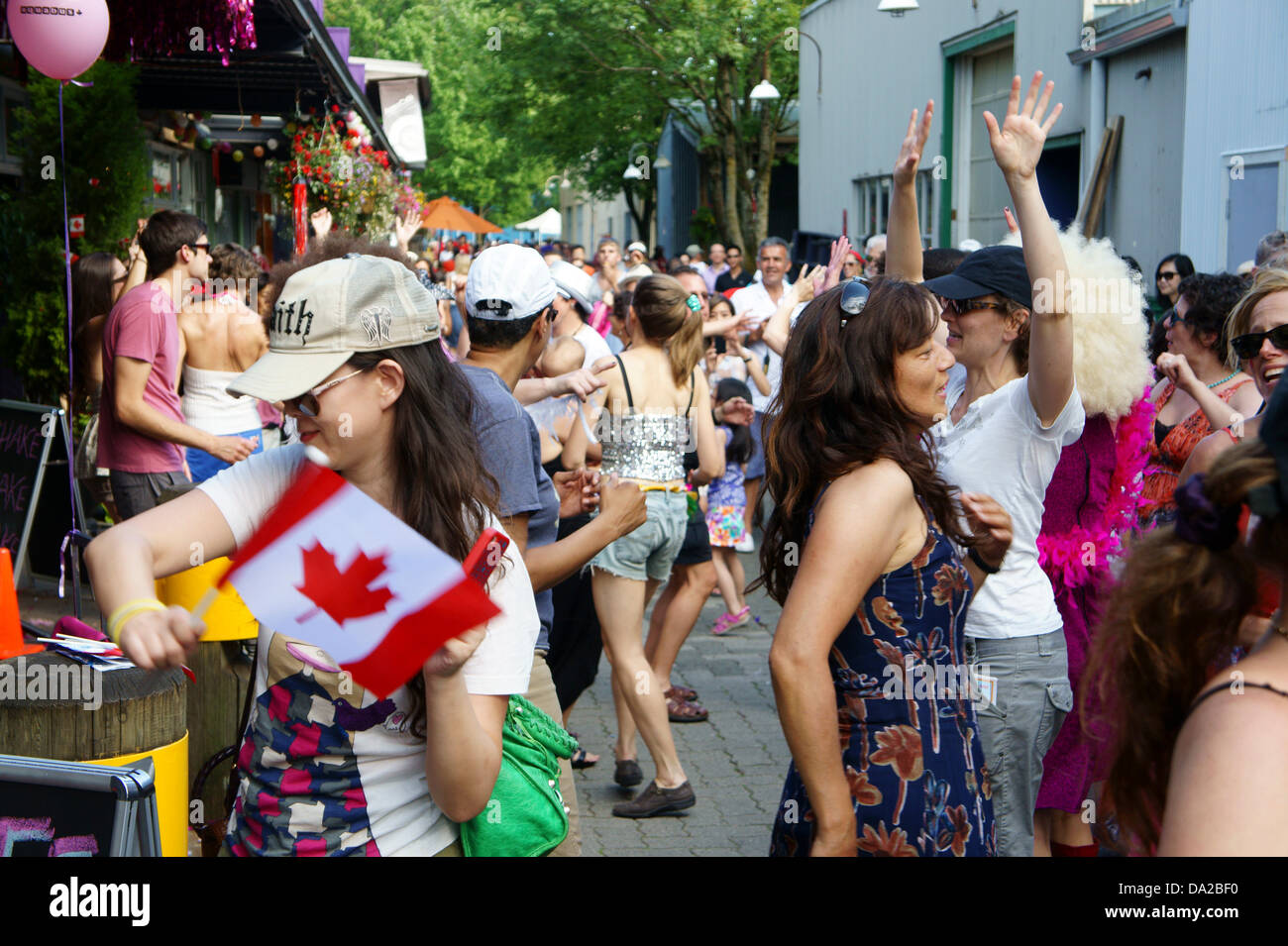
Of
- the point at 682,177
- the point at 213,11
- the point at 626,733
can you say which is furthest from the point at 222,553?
the point at 682,177

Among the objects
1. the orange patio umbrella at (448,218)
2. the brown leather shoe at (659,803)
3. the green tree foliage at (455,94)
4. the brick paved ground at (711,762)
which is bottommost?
the brick paved ground at (711,762)

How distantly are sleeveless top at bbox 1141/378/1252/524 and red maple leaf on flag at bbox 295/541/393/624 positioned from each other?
3896 millimetres

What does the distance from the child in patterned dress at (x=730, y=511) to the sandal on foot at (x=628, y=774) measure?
2.64 metres

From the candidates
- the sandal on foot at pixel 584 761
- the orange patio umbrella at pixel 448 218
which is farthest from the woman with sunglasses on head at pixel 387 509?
the orange patio umbrella at pixel 448 218

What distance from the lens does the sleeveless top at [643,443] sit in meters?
5.85

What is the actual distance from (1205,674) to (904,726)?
1.05 metres

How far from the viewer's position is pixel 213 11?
25.9 ft

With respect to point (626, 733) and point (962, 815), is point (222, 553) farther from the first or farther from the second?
point (626, 733)

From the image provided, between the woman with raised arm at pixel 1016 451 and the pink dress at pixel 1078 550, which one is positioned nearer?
the woman with raised arm at pixel 1016 451

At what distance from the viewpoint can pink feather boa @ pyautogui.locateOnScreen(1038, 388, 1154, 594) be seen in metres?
3.80

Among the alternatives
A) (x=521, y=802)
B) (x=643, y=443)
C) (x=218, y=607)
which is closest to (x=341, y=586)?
(x=521, y=802)

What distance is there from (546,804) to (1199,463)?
2614 millimetres

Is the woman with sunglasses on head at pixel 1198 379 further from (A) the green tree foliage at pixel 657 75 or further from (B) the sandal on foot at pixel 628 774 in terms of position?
(A) the green tree foliage at pixel 657 75

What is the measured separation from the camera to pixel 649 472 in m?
5.86
